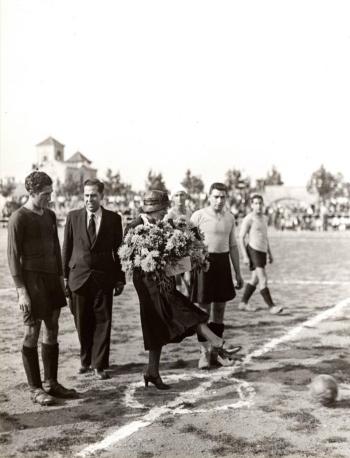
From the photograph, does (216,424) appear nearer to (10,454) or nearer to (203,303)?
(10,454)

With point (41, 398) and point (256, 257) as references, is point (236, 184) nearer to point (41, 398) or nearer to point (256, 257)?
point (256, 257)

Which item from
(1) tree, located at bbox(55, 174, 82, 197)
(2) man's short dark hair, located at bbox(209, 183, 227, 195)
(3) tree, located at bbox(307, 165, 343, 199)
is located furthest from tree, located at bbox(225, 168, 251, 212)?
(2) man's short dark hair, located at bbox(209, 183, 227, 195)

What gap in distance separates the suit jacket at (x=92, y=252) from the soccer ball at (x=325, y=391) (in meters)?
2.37

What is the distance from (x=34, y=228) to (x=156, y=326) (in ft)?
4.88

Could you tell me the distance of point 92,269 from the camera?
6496 millimetres

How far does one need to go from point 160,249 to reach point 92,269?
3.41 feet

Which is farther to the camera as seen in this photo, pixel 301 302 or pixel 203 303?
pixel 301 302

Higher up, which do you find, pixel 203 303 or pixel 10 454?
pixel 203 303

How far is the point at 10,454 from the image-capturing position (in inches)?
167

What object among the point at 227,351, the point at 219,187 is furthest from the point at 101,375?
the point at 219,187

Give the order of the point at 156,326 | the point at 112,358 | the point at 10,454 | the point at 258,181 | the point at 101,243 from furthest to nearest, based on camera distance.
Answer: the point at 258,181 < the point at 112,358 < the point at 101,243 < the point at 156,326 < the point at 10,454

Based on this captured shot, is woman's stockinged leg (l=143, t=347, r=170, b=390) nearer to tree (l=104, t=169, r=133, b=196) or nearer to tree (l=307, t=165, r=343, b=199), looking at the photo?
tree (l=307, t=165, r=343, b=199)

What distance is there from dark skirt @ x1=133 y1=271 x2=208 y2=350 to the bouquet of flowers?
171 mm

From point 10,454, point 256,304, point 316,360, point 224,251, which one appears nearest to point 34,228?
point 10,454
